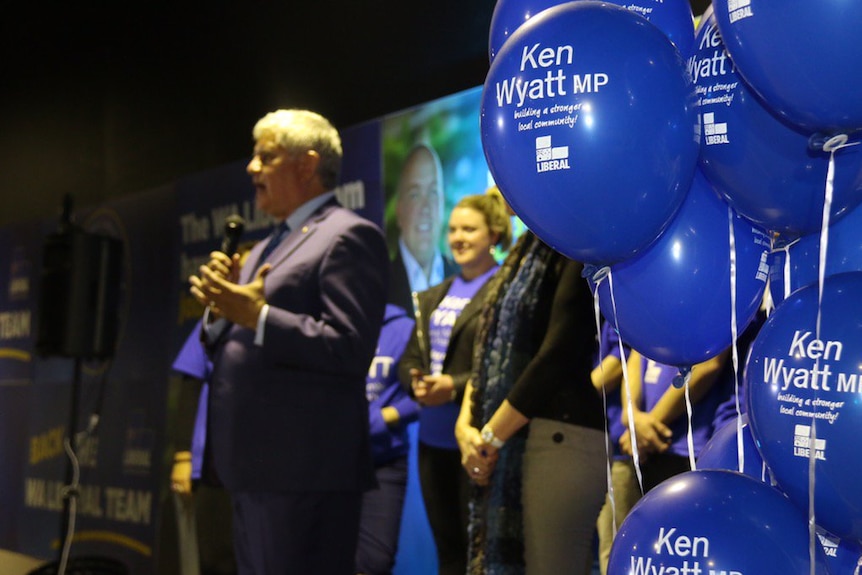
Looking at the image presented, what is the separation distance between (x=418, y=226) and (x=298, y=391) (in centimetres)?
143

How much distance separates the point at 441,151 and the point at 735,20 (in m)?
2.28

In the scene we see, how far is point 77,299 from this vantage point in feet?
14.5

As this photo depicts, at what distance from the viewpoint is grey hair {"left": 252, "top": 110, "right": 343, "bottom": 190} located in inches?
95.4

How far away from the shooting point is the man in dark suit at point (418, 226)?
136 inches

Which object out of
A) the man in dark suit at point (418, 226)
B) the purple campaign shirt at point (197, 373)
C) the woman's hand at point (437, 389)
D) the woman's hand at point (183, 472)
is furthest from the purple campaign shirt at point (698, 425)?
the woman's hand at point (183, 472)

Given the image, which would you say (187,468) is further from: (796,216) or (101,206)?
(101,206)

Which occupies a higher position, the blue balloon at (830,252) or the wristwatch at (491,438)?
the blue balloon at (830,252)

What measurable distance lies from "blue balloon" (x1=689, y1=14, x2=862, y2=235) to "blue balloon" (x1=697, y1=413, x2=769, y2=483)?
298 mm

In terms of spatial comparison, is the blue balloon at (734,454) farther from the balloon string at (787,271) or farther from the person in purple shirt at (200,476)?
the person in purple shirt at (200,476)

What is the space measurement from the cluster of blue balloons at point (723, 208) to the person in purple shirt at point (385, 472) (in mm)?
1892

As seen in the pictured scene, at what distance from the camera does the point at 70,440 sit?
4.25 m

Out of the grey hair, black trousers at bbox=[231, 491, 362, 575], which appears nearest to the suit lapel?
the grey hair

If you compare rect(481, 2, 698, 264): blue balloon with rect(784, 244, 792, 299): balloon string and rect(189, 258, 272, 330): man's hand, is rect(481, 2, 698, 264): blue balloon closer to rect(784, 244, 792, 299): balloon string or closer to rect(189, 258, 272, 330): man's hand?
rect(784, 244, 792, 299): balloon string

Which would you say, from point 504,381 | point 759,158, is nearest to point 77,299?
point 504,381
